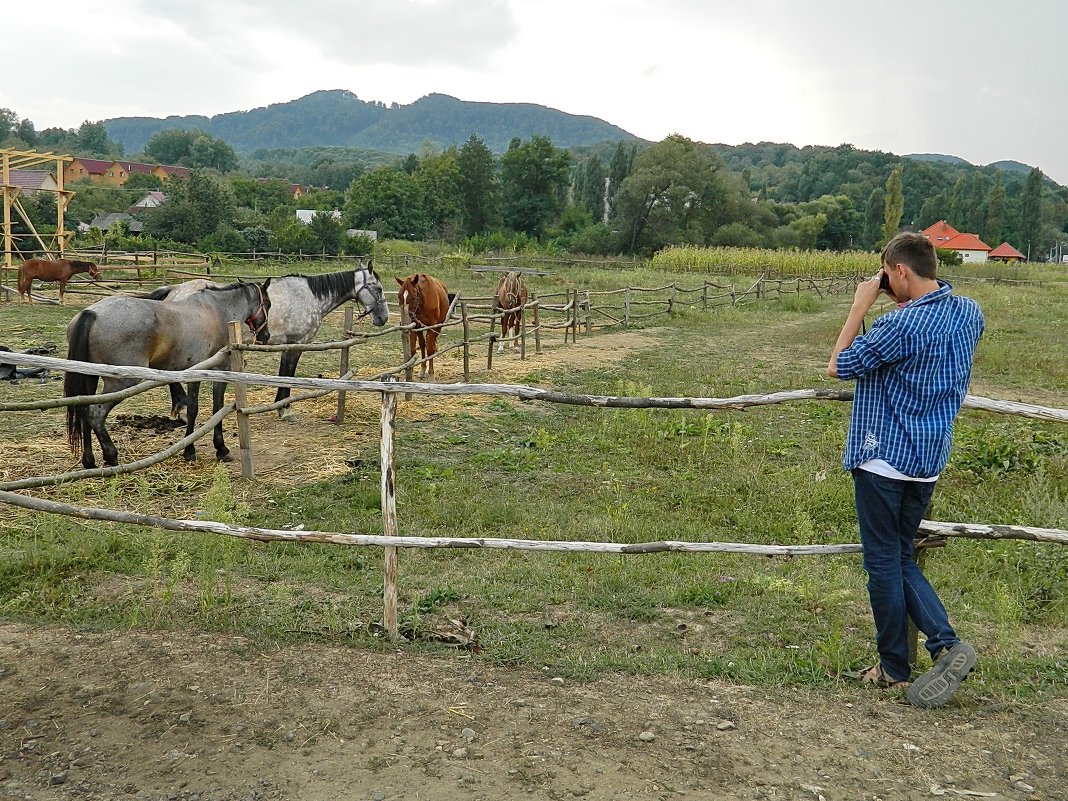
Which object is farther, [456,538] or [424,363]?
→ [424,363]

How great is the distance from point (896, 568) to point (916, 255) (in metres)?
1.21

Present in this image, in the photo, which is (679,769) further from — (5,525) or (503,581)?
(5,525)

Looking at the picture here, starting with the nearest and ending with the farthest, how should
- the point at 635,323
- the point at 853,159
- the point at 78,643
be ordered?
the point at 78,643 → the point at 635,323 → the point at 853,159

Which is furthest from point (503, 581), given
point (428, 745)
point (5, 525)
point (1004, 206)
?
point (1004, 206)

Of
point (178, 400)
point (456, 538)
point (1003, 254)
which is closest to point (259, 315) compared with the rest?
point (178, 400)

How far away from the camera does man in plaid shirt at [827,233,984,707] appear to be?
9.73 ft

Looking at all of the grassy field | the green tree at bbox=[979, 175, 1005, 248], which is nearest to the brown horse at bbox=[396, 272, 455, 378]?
the grassy field

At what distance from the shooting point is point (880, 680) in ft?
11.0

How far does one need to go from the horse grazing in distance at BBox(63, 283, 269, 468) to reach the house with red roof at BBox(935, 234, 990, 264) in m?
71.4

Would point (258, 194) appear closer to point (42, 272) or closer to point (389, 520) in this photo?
point (42, 272)

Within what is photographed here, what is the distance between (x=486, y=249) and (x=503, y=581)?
47.4 m

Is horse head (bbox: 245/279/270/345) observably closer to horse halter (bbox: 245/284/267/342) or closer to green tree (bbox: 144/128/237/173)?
horse halter (bbox: 245/284/267/342)

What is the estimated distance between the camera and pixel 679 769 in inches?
106

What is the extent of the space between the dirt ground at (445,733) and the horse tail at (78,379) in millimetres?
2779
